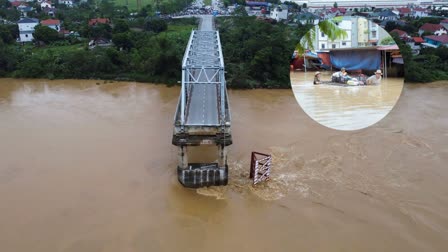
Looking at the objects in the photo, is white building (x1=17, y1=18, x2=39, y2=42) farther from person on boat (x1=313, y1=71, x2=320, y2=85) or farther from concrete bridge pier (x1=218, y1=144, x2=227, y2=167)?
person on boat (x1=313, y1=71, x2=320, y2=85)

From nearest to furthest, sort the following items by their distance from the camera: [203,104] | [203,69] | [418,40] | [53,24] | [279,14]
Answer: [203,69], [203,104], [418,40], [53,24], [279,14]

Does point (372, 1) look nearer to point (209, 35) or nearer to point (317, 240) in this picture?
point (209, 35)

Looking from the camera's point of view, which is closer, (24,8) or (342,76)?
(342,76)

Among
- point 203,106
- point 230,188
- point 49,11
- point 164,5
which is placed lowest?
point 230,188

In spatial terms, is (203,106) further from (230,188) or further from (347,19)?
(347,19)


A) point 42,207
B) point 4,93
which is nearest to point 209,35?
point 4,93

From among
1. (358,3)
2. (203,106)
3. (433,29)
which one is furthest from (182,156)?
(358,3)

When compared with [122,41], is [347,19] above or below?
below

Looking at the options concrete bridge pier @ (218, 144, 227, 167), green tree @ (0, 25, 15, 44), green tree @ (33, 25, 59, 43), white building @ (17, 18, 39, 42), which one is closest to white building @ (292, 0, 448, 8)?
green tree @ (33, 25, 59, 43)

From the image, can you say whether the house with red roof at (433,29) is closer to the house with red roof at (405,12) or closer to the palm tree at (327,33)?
the house with red roof at (405,12)
